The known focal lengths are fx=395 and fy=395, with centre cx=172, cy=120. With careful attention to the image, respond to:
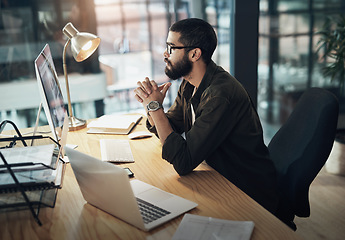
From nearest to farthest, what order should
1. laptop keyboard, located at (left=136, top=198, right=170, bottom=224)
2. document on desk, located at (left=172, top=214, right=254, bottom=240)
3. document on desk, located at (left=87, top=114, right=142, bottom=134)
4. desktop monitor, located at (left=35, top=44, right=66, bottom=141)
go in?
document on desk, located at (left=172, top=214, right=254, bottom=240), laptop keyboard, located at (left=136, top=198, right=170, bottom=224), desktop monitor, located at (left=35, top=44, right=66, bottom=141), document on desk, located at (left=87, top=114, right=142, bottom=134)

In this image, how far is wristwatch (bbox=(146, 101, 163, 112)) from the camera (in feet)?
5.39

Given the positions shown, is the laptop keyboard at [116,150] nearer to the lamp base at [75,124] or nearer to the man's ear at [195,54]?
the lamp base at [75,124]

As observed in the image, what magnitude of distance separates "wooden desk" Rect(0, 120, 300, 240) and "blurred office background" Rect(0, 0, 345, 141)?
144 centimetres

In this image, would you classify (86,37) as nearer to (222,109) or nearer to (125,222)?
(222,109)

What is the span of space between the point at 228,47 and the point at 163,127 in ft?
5.42

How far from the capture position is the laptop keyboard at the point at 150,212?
3.74 feet

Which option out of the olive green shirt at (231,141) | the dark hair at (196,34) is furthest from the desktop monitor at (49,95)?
the dark hair at (196,34)

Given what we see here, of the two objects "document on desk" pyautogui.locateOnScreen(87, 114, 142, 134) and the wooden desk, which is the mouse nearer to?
"document on desk" pyautogui.locateOnScreen(87, 114, 142, 134)

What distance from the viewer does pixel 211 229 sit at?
42.0 inches

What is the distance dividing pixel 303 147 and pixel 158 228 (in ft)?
2.15

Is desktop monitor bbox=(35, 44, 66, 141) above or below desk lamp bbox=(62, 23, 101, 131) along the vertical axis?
below

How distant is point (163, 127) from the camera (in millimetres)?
1579

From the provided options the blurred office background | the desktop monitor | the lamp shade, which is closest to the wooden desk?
the desktop monitor

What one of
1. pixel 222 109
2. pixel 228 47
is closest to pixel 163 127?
pixel 222 109
